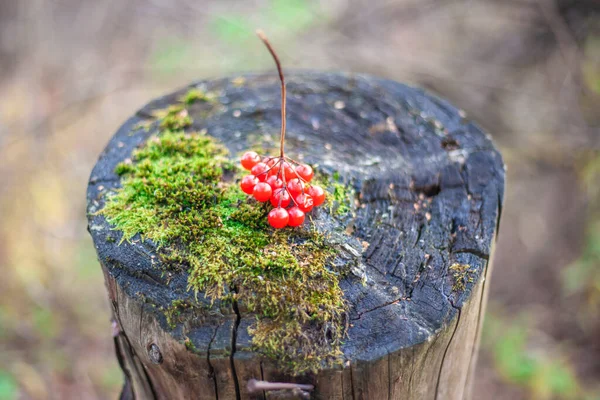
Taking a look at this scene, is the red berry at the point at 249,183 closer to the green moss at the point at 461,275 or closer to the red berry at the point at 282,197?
the red berry at the point at 282,197

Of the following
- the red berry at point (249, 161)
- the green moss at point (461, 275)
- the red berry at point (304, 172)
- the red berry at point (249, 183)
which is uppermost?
the red berry at point (249, 161)

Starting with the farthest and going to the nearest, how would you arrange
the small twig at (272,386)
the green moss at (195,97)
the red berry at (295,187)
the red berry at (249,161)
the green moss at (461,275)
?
the green moss at (195,97) < the red berry at (249,161) < the red berry at (295,187) < the green moss at (461,275) < the small twig at (272,386)

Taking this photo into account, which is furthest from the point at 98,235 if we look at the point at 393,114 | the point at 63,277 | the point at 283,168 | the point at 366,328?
the point at 63,277

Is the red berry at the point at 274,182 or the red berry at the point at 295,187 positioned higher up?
the red berry at the point at 274,182

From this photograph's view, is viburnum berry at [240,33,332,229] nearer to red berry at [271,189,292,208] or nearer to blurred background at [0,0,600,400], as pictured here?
red berry at [271,189,292,208]

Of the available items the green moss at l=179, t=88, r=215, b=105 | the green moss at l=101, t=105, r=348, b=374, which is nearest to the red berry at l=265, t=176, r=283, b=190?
the green moss at l=101, t=105, r=348, b=374

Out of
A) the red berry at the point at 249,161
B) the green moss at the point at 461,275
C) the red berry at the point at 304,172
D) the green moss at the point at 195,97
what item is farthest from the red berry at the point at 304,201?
the green moss at the point at 195,97

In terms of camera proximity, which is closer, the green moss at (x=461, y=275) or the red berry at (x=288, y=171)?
the green moss at (x=461, y=275)
